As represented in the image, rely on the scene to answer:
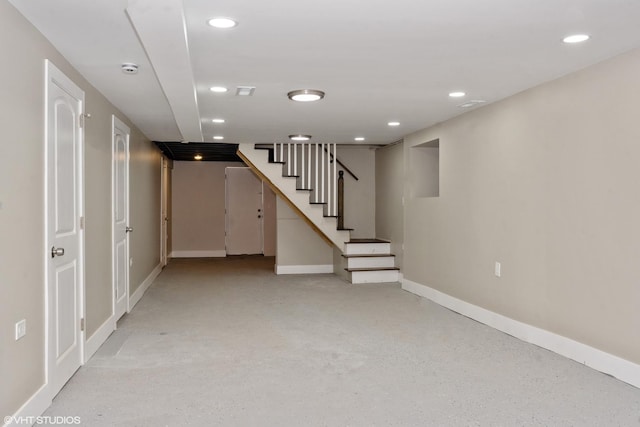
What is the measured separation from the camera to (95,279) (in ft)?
14.3

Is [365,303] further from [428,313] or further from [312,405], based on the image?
[312,405]

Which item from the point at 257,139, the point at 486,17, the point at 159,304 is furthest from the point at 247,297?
the point at 486,17

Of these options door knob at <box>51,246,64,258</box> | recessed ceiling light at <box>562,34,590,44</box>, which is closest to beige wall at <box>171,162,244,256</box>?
door knob at <box>51,246,64,258</box>

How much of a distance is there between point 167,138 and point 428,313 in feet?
14.7

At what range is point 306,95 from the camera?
464 centimetres

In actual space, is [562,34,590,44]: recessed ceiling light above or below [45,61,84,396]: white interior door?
above

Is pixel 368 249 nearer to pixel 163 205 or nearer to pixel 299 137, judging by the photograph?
pixel 299 137

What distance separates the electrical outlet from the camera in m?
2.62

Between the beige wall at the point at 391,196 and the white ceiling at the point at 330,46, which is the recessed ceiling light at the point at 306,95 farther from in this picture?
the beige wall at the point at 391,196

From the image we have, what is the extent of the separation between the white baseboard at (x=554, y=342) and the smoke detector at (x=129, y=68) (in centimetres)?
384

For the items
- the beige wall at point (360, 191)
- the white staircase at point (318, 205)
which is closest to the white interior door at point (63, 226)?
the white staircase at point (318, 205)

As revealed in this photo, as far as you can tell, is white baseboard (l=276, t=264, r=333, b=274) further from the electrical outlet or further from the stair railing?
the electrical outlet

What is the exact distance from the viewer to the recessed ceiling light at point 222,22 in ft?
9.30

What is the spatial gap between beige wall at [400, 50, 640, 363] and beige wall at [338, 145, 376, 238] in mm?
3119
